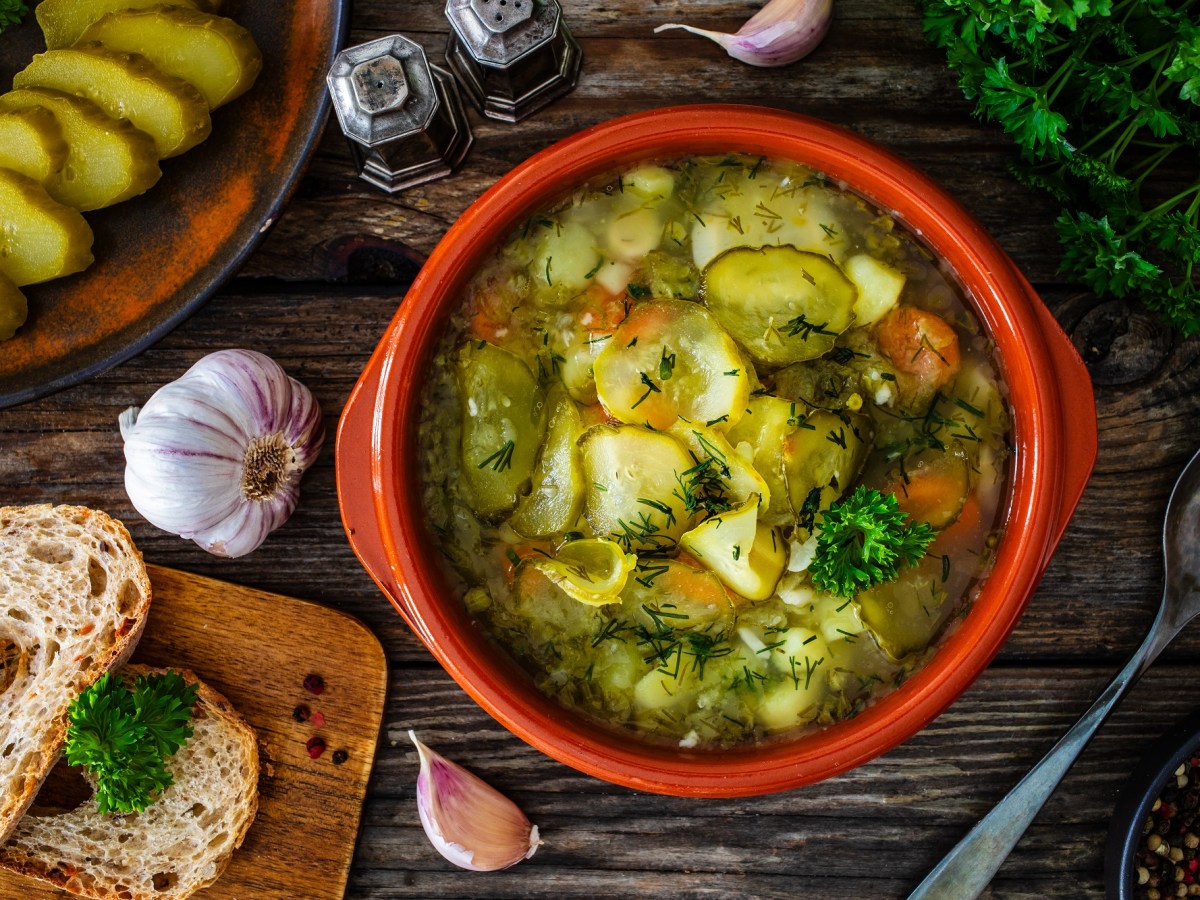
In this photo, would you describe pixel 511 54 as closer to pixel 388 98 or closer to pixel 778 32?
pixel 388 98

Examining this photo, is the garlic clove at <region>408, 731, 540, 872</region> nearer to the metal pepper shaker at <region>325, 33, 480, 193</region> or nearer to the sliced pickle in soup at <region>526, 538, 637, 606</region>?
the sliced pickle in soup at <region>526, 538, 637, 606</region>

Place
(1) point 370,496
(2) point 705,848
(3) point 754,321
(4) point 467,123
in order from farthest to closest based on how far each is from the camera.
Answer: (2) point 705,848 → (4) point 467,123 → (1) point 370,496 → (3) point 754,321

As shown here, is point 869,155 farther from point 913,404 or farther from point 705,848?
point 705,848

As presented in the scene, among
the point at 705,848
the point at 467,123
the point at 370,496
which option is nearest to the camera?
→ the point at 370,496

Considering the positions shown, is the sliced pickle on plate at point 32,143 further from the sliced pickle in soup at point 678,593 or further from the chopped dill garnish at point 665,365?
the sliced pickle in soup at point 678,593

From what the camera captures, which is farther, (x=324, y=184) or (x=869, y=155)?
(x=324, y=184)

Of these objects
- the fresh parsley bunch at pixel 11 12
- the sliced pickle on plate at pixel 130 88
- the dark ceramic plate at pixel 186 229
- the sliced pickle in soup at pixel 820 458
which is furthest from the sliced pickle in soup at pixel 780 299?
the fresh parsley bunch at pixel 11 12

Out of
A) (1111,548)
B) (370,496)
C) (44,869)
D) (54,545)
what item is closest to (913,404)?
(1111,548)
